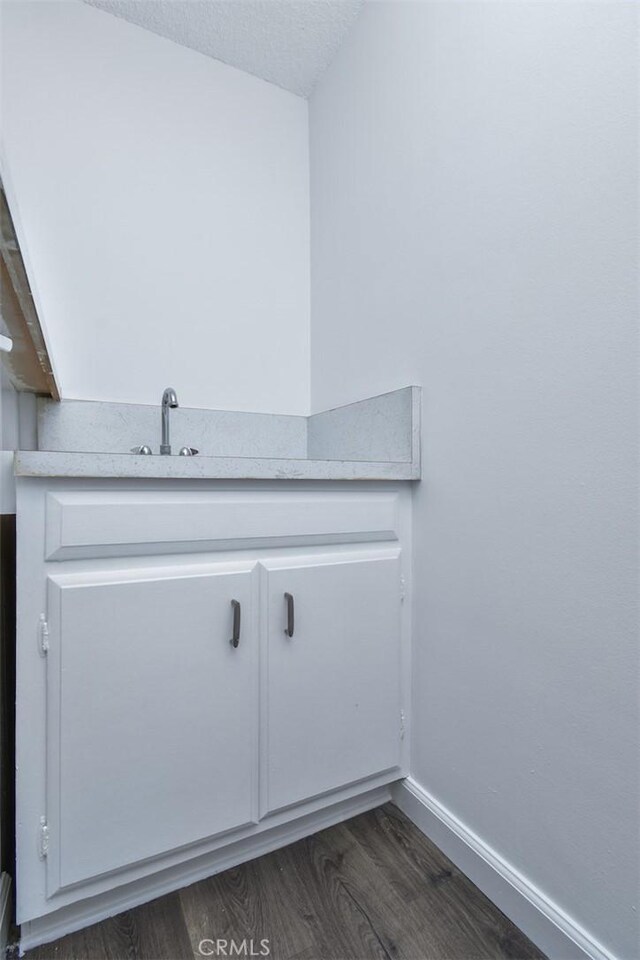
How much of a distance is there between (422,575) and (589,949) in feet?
2.35

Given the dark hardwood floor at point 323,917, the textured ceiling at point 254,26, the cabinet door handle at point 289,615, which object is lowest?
the dark hardwood floor at point 323,917

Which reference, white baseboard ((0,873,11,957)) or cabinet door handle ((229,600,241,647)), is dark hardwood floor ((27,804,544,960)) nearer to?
white baseboard ((0,873,11,957))

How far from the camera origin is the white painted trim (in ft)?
2.91

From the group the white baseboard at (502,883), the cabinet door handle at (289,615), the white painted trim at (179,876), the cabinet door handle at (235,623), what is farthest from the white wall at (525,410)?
the cabinet door handle at (235,623)

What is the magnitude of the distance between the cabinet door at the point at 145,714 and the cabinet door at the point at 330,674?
0.06 m

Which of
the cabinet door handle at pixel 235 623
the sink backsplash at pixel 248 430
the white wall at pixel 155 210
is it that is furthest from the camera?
the white wall at pixel 155 210

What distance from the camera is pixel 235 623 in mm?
987

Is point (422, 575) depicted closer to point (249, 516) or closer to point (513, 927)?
point (249, 516)

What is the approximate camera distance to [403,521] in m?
1.25

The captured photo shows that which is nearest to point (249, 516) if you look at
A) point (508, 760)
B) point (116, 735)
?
point (116, 735)

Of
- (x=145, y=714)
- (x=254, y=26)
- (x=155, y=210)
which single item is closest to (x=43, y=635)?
(x=145, y=714)

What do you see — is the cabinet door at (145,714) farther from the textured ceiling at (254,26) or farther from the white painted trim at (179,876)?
the textured ceiling at (254,26)

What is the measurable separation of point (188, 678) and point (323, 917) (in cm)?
53

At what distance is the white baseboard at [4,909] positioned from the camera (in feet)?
2.69
